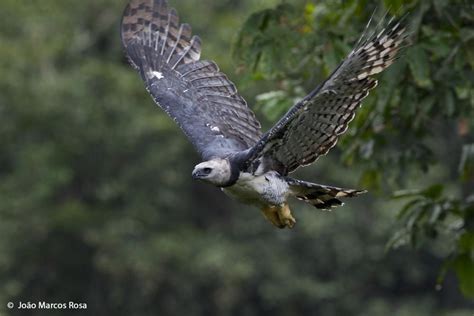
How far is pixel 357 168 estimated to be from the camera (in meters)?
8.77

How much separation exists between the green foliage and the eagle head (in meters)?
0.87

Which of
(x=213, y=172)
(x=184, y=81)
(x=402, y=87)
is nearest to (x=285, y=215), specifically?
(x=213, y=172)

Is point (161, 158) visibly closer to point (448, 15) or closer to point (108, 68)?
point (108, 68)

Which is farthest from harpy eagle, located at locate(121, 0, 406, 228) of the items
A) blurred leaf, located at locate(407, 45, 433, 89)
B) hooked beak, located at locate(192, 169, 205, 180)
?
blurred leaf, located at locate(407, 45, 433, 89)

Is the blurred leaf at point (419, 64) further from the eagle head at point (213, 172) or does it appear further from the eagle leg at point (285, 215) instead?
the eagle head at point (213, 172)

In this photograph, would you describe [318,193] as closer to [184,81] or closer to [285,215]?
[285,215]

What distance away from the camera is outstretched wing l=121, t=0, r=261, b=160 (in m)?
7.94

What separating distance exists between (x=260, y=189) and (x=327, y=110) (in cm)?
60

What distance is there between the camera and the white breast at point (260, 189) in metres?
7.22

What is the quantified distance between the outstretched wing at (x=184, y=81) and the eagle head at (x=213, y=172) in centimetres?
52

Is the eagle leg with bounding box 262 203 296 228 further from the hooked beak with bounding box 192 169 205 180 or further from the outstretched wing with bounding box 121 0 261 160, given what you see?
the hooked beak with bounding box 192 169 205 180

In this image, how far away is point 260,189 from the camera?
724 centimetres

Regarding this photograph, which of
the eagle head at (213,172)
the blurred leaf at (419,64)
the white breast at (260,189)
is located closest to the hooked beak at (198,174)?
the eagle head at (213,172)

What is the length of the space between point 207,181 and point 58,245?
18.2m
